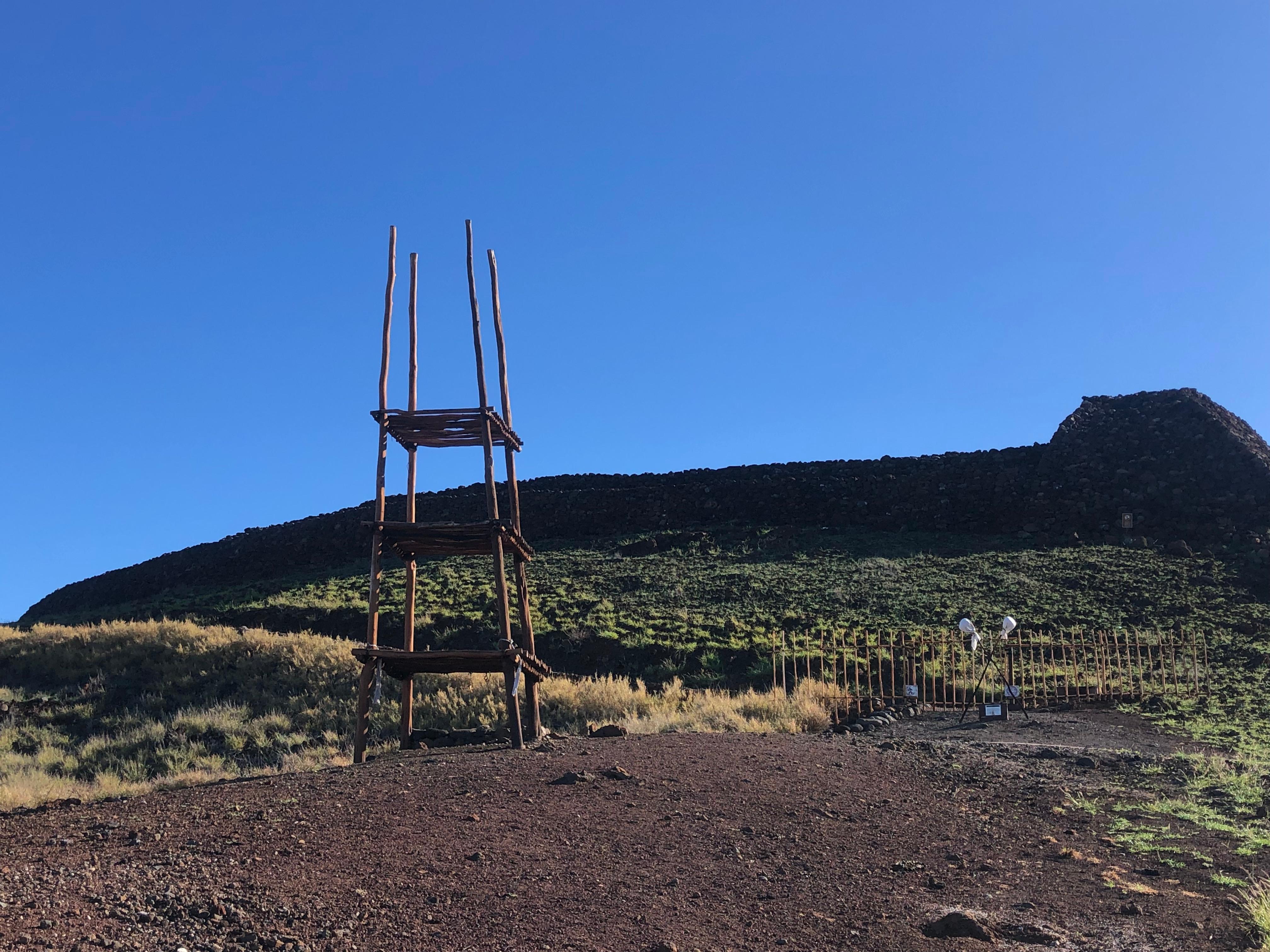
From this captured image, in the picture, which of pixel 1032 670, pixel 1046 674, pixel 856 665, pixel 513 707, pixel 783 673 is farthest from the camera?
pixel 1046 674

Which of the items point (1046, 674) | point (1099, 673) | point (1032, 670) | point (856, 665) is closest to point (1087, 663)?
point (1099, 673)

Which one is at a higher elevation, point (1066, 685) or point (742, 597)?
point (742, 597)

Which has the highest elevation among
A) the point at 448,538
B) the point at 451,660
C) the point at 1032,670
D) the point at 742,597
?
the point at 448,538

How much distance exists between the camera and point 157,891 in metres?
5.69

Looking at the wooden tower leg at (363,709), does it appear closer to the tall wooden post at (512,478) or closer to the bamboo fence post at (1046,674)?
the tall wooden post at (512,478)

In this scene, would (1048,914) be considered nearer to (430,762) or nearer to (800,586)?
(430,762)

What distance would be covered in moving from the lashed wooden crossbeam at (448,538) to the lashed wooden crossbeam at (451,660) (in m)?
1.26

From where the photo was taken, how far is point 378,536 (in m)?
12.2

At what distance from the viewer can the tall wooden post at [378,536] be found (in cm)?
1155

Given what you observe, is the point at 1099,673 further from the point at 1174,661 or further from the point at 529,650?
the point at 529,650

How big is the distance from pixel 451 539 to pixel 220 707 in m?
8.34

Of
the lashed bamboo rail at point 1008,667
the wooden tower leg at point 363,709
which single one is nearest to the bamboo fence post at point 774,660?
the lashed bamboo rail at point 1008,667

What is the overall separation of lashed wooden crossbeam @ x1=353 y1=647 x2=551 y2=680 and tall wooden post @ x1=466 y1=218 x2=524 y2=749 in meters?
0.19

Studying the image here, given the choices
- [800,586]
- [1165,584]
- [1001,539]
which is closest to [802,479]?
[1001,539]
